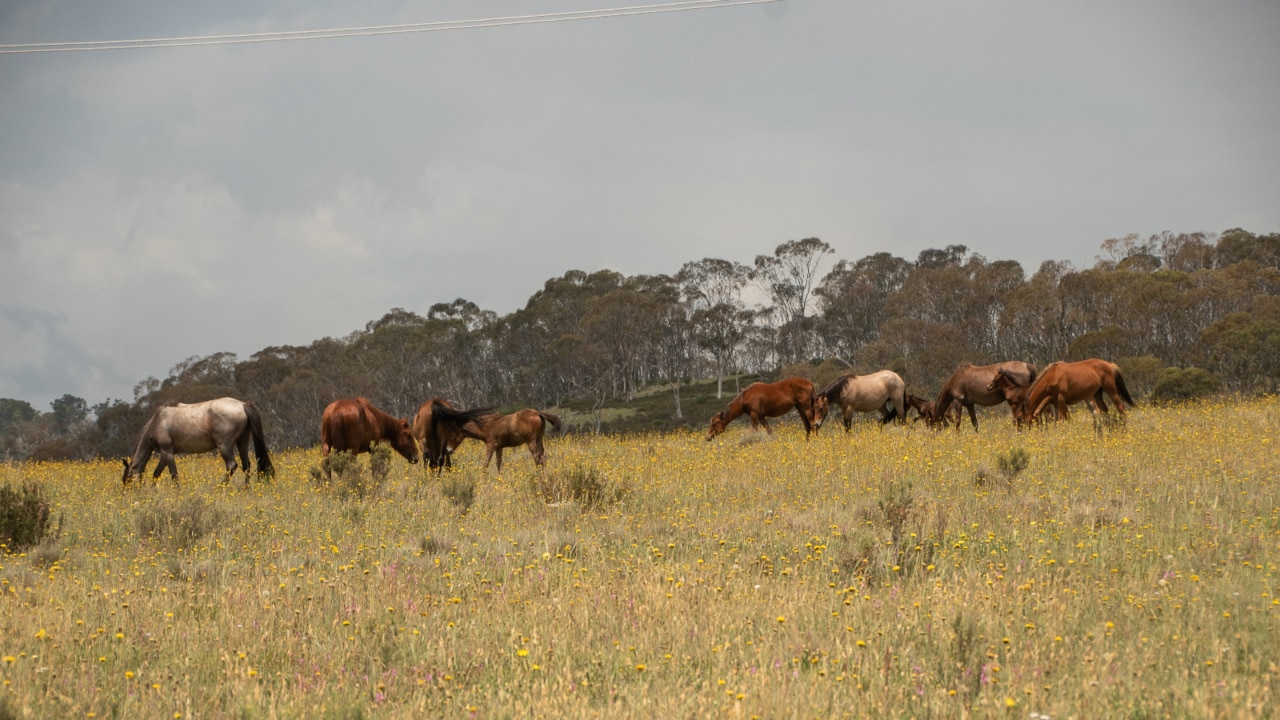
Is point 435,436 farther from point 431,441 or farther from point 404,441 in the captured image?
point 404,441

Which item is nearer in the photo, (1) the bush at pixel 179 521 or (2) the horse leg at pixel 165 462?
(1) the bush at pixel 179 521

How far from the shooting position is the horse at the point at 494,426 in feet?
50.8

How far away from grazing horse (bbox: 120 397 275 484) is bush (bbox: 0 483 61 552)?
18.7ft

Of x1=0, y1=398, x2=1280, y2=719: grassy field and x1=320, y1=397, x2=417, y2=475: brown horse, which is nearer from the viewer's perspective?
x1=0, y1=398, x2=1280, y2=719: grassy field

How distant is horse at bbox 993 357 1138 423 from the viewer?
17391 mm

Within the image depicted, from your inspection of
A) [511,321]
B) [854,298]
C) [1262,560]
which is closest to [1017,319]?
[854,298]

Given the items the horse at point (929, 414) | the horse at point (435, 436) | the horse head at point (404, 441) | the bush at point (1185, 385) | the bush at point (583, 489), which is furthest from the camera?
the bush at point (1185, 385)

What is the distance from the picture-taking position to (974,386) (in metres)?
21.0

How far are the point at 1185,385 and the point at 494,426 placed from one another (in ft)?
111

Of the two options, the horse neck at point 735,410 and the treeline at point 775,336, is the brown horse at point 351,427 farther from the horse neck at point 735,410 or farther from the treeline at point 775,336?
the treeline at point 775,336

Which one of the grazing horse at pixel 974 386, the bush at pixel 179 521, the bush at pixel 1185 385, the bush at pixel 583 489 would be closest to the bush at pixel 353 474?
the bush at pixel 179 521

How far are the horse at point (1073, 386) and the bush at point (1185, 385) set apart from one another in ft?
72.4

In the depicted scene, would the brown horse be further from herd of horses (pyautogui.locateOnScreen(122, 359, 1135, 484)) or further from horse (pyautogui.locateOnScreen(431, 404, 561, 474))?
horse (pyautogui.locateOnScreen(431, 404, 561, 474))

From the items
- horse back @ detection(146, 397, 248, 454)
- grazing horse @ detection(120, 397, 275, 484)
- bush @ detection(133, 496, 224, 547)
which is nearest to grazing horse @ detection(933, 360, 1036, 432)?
grazing horse @ detection(120, 397, 275, 484)
